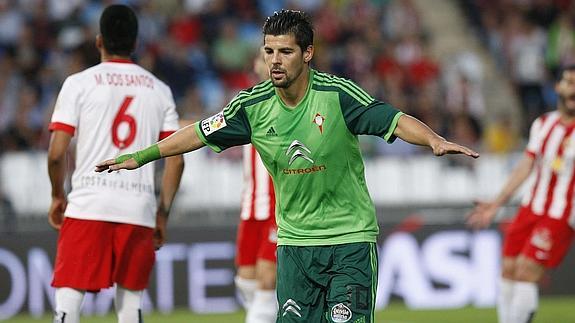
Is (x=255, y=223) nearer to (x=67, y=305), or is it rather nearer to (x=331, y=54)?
(x=67, y=305)

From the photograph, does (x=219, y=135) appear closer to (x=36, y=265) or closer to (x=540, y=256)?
(x=540, y=256)

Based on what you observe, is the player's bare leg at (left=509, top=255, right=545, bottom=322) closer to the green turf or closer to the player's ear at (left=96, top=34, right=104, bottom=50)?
the green turf

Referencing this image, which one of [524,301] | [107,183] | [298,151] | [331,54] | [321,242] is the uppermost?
[331,54]

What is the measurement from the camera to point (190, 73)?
1777 cm

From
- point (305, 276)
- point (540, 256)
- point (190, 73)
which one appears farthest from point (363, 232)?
point (190, 73)

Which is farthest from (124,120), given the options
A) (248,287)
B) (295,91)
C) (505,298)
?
(505,298)

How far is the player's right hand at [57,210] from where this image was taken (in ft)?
26.9

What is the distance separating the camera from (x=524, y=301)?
34.3 ft

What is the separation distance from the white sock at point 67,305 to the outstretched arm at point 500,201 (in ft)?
11.8

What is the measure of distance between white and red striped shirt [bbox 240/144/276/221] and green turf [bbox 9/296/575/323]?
3207 millimetres

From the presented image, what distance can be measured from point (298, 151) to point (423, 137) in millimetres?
782

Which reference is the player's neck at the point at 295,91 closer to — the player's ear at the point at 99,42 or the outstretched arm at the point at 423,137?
the outstretched arm at the point at 423,137

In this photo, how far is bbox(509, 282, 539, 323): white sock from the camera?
1045 cm

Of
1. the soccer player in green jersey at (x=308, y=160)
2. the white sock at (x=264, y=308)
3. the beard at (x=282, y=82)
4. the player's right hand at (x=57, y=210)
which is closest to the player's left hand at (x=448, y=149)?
the soccer player in green jersey at (x=308, y=160)
